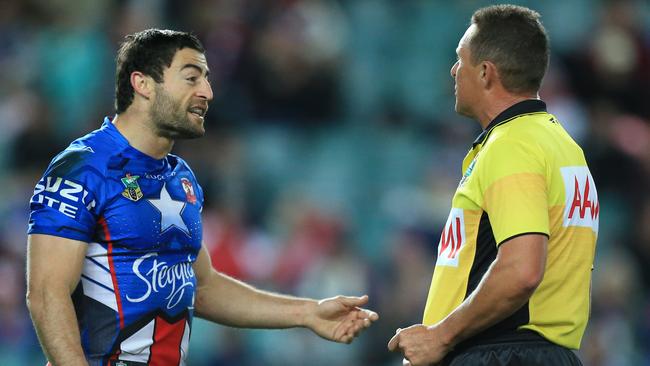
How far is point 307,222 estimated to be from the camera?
1023 cm

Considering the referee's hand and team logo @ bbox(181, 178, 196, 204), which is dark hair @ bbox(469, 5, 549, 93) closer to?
the referee's hand

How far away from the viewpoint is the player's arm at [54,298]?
177 inches

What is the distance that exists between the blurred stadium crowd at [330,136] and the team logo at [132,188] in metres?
4.65

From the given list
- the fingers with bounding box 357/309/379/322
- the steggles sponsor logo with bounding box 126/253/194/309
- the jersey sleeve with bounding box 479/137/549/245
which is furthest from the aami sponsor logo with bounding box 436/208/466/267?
the steggles sponsor logo with bounding box 126/253/194/309

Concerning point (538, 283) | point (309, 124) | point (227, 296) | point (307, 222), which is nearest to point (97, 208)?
point (227, 296)

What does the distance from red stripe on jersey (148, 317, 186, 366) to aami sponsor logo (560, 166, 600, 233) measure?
1.80 metres

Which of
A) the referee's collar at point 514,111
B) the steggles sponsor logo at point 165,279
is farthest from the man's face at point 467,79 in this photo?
the steggles sponsor logo at point 165,279

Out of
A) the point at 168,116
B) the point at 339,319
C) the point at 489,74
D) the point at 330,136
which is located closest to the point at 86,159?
the point at 168,116

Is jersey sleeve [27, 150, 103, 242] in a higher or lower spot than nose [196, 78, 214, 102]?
lower

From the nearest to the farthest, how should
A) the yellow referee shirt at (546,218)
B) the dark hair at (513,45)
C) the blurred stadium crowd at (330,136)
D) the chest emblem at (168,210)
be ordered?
the yellow referee shirt at (546,218)
the dark hair at (513,45)
the chest emblem at (168,210)
the blurred stadium crowd at (330,136)

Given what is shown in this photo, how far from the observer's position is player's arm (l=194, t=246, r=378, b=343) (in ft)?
17.5

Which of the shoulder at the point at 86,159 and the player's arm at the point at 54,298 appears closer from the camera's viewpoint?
the player's arm at the point at 54,298

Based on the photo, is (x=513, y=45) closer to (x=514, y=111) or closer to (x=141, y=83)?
(x=514, y=111)

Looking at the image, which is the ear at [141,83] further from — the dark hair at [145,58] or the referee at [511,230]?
the referee at [511,230]
